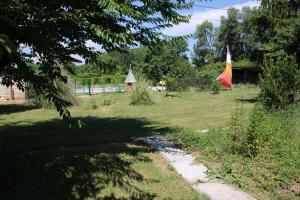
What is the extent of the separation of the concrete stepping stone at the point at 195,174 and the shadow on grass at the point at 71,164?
515mm

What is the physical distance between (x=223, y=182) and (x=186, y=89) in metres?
35.0

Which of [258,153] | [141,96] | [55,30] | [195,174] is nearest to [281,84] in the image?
[258,153]

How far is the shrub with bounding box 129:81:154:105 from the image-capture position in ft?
76.4

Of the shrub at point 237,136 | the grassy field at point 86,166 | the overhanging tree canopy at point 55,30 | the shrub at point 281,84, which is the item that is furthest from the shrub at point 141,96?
the overhanging tree canopy at point 55,30

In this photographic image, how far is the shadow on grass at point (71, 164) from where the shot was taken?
6508 mm

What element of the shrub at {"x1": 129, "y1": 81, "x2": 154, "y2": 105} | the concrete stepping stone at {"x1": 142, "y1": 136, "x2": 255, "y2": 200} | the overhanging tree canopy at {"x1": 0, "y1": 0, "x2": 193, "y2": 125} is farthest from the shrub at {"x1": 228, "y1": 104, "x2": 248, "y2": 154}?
the shrub at {"x1": 129, "y1": 81, "x2": 154, "y2": 105}

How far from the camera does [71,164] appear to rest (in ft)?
26.5

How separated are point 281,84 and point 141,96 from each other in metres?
10.5

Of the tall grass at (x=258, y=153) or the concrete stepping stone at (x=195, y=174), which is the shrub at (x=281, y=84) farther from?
the concrete stepping stone at (x=195, y=174)

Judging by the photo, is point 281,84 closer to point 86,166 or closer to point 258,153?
point 258,153

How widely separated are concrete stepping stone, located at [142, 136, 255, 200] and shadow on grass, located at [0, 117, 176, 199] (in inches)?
20.3

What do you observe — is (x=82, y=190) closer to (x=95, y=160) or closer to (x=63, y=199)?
(x=63, y=199)

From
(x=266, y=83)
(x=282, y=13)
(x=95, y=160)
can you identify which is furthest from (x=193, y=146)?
(x=282, y=13)

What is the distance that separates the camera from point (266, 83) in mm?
14375
